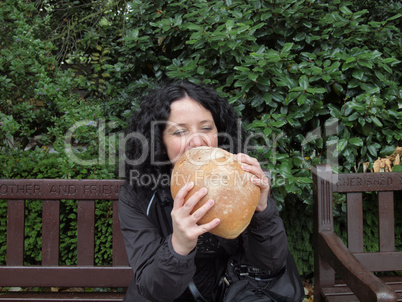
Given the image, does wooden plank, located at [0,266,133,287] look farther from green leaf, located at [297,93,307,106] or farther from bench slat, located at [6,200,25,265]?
green leaf, located at [297,93,307,106]

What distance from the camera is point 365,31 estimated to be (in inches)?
96.9

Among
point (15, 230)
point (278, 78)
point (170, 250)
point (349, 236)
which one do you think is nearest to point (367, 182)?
point (349, 236)

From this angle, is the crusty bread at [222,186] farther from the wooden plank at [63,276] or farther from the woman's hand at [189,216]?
the wooden plank at [63,276]

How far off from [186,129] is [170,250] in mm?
533

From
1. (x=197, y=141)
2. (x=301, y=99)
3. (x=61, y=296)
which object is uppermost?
(x=301, y=99)

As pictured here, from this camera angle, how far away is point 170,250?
1226mm

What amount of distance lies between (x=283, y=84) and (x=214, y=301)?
1398 mm

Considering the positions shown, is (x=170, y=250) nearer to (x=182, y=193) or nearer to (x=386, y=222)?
(x=182, y=193)

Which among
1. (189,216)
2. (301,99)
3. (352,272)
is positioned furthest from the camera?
(301,99)

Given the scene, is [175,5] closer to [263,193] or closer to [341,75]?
[341,75]

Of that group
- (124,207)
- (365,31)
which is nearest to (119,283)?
(124,207)

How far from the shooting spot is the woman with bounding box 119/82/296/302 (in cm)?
122

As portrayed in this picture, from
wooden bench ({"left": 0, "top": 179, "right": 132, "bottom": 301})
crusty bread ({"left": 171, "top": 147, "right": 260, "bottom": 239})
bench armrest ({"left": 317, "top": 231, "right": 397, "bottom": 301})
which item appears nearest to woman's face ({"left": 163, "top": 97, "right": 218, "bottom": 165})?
crusty bread ({"left": 171, "top": 147, "right": 260, "bottom": 239})

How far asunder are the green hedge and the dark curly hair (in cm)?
44
